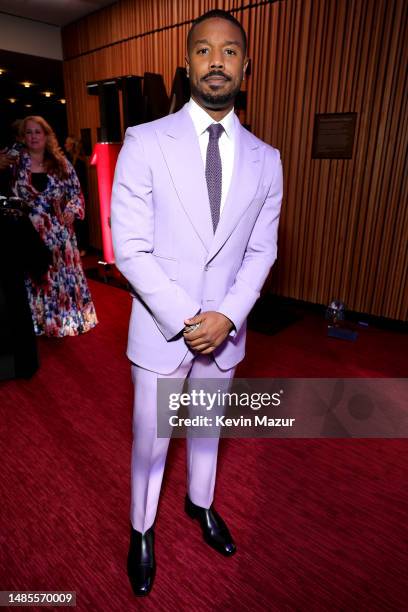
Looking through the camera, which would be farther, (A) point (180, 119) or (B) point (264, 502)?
(B) point (264, 502)

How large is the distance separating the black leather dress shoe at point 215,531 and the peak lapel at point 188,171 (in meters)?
1.15

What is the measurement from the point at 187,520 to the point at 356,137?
3.68 meters


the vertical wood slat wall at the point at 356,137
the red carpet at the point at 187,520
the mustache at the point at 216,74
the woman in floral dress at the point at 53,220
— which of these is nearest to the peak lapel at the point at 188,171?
the mustache at the point at 216,74

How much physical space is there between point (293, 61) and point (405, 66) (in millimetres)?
1101

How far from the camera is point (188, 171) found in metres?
1.24

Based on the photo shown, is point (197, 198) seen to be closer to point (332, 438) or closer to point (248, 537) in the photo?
point (248, 537)

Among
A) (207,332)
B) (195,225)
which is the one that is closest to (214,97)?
(195,225)

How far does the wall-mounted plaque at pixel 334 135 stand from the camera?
402 cm

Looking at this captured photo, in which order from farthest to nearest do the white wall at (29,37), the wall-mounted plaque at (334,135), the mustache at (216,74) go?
the white wall at (29,37), the wall-mounted plaque at (334,135), the mustache at (216,74)

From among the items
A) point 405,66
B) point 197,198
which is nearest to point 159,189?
point 197,198

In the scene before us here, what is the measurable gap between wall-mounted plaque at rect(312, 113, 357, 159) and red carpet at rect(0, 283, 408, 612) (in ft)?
9.43

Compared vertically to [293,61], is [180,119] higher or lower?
lower

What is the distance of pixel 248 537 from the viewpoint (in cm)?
177

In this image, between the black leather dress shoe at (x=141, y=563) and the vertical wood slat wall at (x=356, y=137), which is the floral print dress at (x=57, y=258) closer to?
the vertical wood slat wall at (x=356, y=137)
